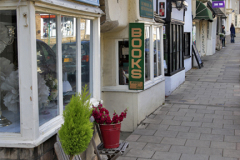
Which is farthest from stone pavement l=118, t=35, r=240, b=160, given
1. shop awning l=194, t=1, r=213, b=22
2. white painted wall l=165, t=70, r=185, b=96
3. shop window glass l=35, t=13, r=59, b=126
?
shop awning l=194, t=1, r=213, b=22

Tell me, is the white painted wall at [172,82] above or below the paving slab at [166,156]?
above

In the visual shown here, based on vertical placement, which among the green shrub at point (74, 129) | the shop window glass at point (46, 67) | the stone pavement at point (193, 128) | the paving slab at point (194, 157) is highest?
the shop window glass at point (46, 67)

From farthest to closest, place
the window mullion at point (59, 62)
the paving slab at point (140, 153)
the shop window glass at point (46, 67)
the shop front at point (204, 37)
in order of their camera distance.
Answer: the shop front at point (204, 37) < the paving slab at point (140, 153) < the window mullion at point (59, 62) < the shop window glass at point (46, 67)

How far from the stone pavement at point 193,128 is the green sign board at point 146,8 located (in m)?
2.60

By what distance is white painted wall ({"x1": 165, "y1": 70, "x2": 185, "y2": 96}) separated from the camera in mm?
11273

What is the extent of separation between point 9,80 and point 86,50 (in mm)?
1827

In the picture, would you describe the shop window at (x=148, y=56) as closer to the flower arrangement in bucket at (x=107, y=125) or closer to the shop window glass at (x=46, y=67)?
the flower arrangement in bucket at (x=107, y=125)

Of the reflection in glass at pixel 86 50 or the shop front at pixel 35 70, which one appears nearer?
the shop front at pixel 35 70

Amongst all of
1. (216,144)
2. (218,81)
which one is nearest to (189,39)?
(218,81)

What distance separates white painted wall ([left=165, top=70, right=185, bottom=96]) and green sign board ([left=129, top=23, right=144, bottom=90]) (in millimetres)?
4085

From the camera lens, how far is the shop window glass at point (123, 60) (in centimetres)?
754

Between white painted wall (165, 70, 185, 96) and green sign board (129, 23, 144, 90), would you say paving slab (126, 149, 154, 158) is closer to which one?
green sign board (129, 23, 144, 90)

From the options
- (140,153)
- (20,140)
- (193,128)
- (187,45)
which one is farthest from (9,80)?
(187,45)

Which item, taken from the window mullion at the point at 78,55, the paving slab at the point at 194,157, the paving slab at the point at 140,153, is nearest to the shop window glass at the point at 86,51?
the window mullion at the point at 78,55
